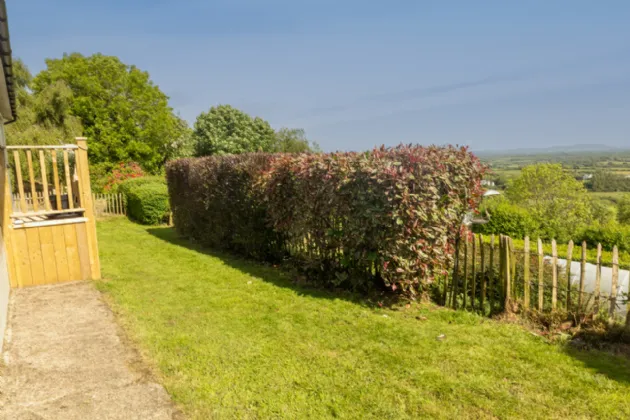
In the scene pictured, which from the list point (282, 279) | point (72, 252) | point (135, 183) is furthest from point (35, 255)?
point (135, 183)

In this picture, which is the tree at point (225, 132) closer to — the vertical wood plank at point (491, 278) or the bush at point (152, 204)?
the bush at point (152, 204)

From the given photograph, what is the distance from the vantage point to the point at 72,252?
22.3 ft

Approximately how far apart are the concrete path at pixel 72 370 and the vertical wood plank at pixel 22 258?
3.31 ft

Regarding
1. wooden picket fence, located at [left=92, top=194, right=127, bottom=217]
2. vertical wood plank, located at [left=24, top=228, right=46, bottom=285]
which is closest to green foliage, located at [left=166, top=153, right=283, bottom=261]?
vertical wood plank, located at [left=24, top=228, right=46, bottom=285]

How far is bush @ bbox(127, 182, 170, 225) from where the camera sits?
53.7ft

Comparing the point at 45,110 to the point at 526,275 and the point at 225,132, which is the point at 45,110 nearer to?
the point at 225,132

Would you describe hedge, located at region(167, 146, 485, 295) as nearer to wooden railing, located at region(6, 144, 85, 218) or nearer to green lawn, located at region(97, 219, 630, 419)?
green lawn, located at region(97, 219, 630, 419)

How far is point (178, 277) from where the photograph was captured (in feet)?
24.0

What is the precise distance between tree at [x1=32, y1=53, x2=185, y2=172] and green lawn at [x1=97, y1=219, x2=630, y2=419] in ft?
86.7

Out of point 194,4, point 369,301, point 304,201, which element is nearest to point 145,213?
point 194,4

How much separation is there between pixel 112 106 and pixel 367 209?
2963 centimetres

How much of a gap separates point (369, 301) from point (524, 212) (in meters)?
Result: 12.9

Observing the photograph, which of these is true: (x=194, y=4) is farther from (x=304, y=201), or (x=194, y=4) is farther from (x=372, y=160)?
(x=372, y=160)

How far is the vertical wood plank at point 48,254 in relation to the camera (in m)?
6.57
